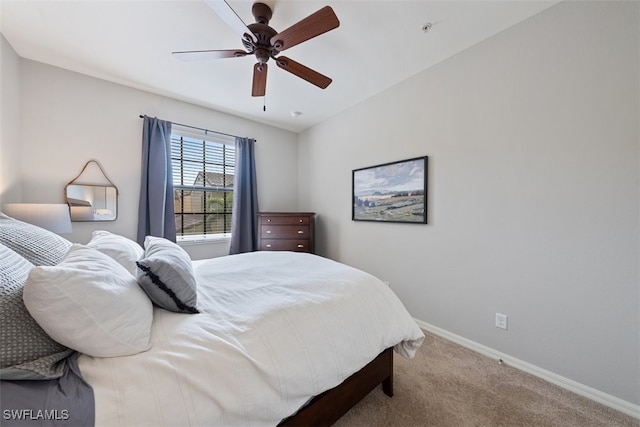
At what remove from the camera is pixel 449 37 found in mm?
1963

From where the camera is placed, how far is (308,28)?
1.52m

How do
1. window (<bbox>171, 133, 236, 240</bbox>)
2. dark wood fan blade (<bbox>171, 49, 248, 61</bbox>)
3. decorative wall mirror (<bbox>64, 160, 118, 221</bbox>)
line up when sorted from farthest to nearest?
1. window (<bbox>171, 133, 236, 240</bbox>)
2. decorative wall mirror (<bbox>64, 160, 118, 221</bbox>)
3. dark wood fan blade (<bbox>171, 49, 248, 61</bbox>)

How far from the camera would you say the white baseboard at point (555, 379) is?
1420mm

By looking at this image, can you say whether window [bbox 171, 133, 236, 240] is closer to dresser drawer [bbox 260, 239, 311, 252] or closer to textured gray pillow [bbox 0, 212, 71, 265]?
dresser drawer [bbox 260, 239, 311, 252]

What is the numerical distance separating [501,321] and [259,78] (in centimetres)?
283

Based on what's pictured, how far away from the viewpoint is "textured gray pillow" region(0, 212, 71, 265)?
0.94 m

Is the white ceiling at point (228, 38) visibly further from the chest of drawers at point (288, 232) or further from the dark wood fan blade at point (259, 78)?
the chest of drawers at point (288, 232)

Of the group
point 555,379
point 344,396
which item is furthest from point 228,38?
point 555,379

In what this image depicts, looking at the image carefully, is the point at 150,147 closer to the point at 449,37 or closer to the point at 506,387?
the point at 449,37

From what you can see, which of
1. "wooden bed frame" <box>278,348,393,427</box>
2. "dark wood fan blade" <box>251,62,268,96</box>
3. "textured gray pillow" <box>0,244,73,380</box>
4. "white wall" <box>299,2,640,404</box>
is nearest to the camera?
"textured gray pillow" <box>0,244,73,380</box>

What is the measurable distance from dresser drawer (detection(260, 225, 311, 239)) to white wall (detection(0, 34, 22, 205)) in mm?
2386

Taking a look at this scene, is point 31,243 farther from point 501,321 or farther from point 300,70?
point 501,321

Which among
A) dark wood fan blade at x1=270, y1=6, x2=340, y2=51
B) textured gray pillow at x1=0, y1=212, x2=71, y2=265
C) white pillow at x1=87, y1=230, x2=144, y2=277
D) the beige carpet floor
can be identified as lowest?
the beige carpet floor

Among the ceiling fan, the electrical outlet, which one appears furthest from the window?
the electrical outlet
